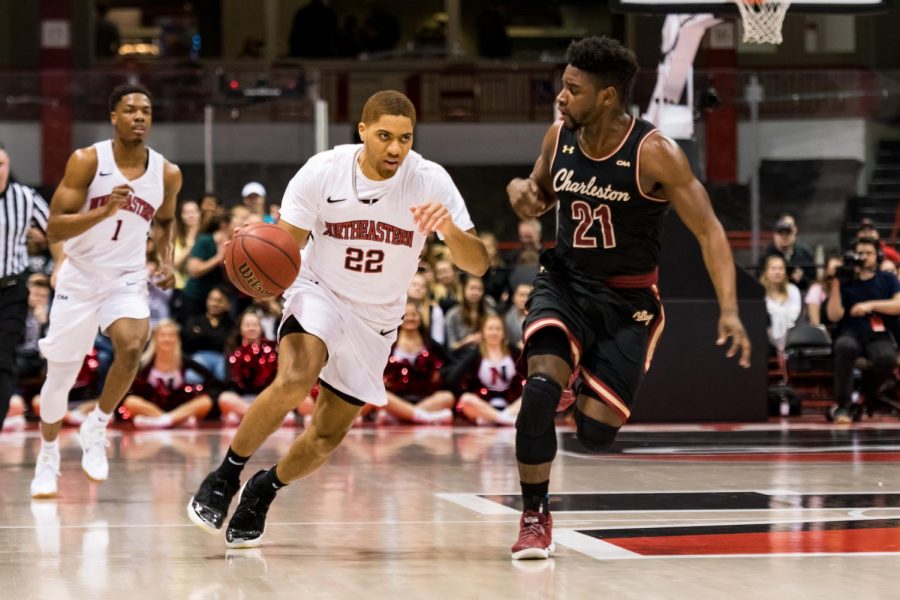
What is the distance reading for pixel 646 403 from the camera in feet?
39.2

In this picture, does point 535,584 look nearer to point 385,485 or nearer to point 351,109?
point 385,485

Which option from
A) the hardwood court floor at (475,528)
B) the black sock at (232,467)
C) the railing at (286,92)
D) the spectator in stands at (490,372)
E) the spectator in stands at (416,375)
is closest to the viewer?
the hardwood court floor at (475,528)

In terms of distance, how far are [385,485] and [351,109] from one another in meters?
8.18

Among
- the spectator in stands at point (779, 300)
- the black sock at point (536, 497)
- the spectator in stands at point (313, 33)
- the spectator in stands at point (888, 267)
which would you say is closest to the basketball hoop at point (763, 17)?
the spectator in stands at point (779, 300)

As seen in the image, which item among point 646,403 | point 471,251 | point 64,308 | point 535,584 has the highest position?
point 471,251

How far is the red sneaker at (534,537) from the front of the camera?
5.42 meters

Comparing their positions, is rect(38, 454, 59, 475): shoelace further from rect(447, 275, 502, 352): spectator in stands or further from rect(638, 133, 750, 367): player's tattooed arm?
rect(447, 275, 502, 352): spectator in stands

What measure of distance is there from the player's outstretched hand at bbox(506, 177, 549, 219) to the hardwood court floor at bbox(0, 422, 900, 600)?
1335 millimetres

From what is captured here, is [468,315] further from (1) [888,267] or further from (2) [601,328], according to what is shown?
(2) [601,328]

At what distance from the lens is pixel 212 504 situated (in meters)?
5.77

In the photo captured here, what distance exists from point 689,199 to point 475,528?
5.74ft


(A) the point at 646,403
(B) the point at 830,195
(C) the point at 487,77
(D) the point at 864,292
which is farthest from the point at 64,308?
(C) the point at 487,77

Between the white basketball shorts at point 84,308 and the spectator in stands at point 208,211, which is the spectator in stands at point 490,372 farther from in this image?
the white basketball shorts at point 84,308

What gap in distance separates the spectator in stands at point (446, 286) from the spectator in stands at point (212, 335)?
1.96m
